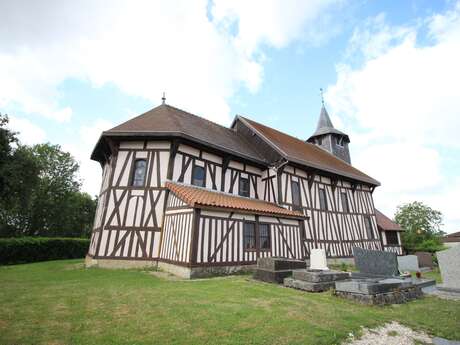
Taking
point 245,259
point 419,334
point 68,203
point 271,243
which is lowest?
point 419,334

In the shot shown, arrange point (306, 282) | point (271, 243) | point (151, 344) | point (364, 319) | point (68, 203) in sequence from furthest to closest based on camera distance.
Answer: point (68, 203)
point (271, 243)
point (306, 282)
point (364, 319)
point (151, 344)

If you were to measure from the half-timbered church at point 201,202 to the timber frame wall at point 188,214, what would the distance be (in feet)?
0.13

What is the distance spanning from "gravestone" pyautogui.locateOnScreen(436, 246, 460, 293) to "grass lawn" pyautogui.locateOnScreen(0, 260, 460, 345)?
1239mm

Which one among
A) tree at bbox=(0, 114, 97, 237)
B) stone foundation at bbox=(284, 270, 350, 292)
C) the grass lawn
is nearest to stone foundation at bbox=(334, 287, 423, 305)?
the grass lawn

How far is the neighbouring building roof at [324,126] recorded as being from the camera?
22938mm

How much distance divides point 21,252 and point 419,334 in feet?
62.0

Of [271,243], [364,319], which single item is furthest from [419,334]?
[271,243]

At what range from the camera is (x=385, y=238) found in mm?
19141

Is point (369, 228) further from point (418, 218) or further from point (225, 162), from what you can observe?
point (418, 218)

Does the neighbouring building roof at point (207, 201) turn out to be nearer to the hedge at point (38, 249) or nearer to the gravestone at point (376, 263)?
the gravestone at point (376, 263)

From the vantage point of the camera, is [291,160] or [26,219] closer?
[291,160]

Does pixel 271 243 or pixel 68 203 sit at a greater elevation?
pixel 68 203

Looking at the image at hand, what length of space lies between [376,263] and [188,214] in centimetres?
652

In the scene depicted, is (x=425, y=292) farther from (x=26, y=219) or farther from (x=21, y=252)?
(x=26, y=219)
